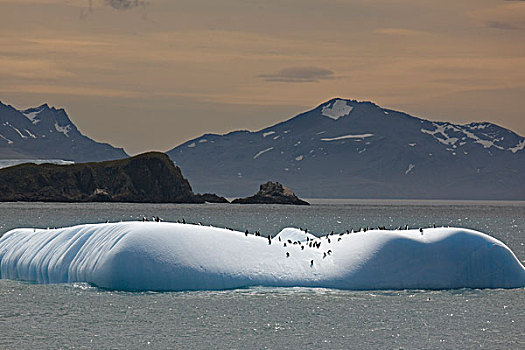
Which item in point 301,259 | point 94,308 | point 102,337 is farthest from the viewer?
point 301,259

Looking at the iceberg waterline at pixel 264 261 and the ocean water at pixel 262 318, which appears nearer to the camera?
the ocean water at pixel 262 318

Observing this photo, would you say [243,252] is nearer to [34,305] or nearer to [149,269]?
[149,269]

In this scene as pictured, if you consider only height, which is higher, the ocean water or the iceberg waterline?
the iceberg waterline

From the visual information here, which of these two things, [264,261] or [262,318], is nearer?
[262,318]

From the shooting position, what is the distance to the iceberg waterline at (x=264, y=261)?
43.4 m

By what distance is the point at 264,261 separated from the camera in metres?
44.7

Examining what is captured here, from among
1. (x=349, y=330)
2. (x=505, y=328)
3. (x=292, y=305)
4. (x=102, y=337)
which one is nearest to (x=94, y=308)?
(x=102, y=337)

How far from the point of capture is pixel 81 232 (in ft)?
159

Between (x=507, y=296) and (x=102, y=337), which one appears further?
(x=507, y=296)

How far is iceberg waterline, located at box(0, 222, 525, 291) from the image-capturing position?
1709 inches

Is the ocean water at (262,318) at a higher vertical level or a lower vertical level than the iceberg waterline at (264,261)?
lower

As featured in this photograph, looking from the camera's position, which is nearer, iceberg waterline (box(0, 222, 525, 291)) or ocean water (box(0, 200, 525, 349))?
ocean water (box(0, 200, 525, 349))

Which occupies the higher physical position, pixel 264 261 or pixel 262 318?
pixel 264 261

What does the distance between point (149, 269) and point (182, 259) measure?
1.71 m
